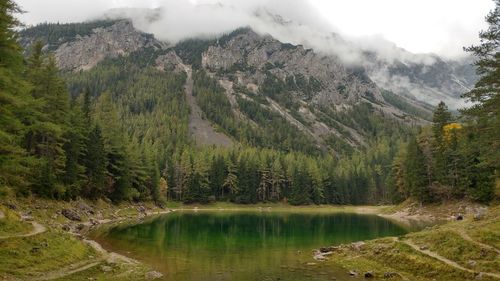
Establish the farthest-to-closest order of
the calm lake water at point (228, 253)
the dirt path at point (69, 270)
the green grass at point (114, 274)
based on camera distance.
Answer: the calm lake water at point (228, 253), the green grass at point (114, 274), the dirt path at point (69, 270)

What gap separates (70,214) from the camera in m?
61.7

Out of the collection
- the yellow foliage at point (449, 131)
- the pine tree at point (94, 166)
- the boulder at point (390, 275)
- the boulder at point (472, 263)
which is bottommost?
the boulder at point (390, 275)

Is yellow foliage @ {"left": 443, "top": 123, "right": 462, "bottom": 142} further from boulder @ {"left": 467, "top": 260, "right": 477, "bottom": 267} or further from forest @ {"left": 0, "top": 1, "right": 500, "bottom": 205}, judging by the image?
boulder @ {"left": 467, "top": 260, "right": 477, "bottom": 267}

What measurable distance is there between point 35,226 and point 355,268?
2802 cm

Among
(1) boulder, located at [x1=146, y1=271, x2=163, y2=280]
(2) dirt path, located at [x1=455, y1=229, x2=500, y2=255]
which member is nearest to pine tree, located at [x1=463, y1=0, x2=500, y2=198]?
(2) dirt path, located at [x1=455, y1=229, x2=500, y2=255]

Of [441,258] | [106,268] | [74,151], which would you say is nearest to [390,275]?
[441,258]

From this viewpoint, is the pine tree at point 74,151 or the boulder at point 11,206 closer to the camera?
the boulder at point 11,206

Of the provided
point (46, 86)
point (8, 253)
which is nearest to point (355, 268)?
point (8, 253)

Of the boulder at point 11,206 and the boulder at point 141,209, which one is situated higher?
the boulder at point 11,206

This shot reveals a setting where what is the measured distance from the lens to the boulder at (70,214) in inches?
2394

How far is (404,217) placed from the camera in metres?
98.6

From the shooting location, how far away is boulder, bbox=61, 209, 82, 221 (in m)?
60.8

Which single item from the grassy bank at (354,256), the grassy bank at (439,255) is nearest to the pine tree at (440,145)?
the grassy bank at (439,255)

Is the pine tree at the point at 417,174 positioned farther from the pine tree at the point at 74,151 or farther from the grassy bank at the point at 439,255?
the pine tree at the point at 74,151
